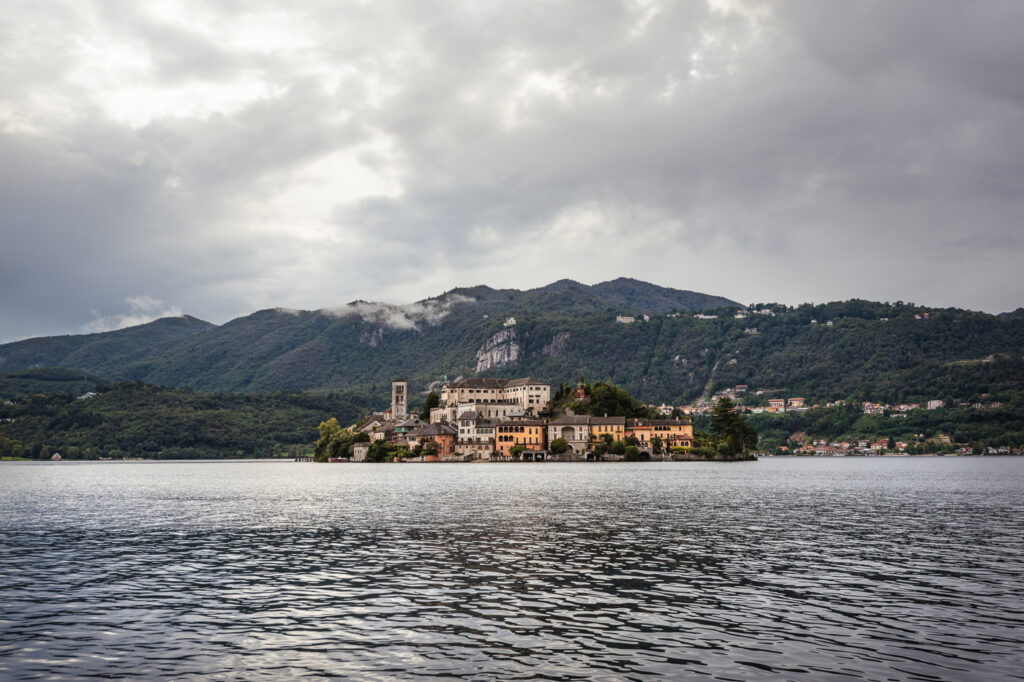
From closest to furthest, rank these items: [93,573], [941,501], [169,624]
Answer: [169,624], [93,573], [941,501]

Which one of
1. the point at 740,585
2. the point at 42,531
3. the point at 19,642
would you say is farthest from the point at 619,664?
the point at 42,531

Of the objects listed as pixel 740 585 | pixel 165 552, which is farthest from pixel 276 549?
pixel 740 585

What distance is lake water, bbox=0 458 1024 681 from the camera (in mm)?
19281

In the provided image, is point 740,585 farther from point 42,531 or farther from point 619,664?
point 42,531

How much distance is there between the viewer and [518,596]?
27078mm

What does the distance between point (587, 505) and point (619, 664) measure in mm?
47276

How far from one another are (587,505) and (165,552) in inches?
1399

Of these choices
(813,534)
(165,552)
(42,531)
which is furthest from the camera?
(42,531)

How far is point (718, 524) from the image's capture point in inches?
1982

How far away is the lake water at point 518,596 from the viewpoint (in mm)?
19281

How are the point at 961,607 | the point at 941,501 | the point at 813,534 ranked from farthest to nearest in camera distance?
the point at 941,501
the point at 813,534
the point at 961,607

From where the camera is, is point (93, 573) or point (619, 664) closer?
point (619, 664)

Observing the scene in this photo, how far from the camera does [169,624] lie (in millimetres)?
23641

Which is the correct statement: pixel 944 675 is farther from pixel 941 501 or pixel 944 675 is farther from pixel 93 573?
pixel 941 501
